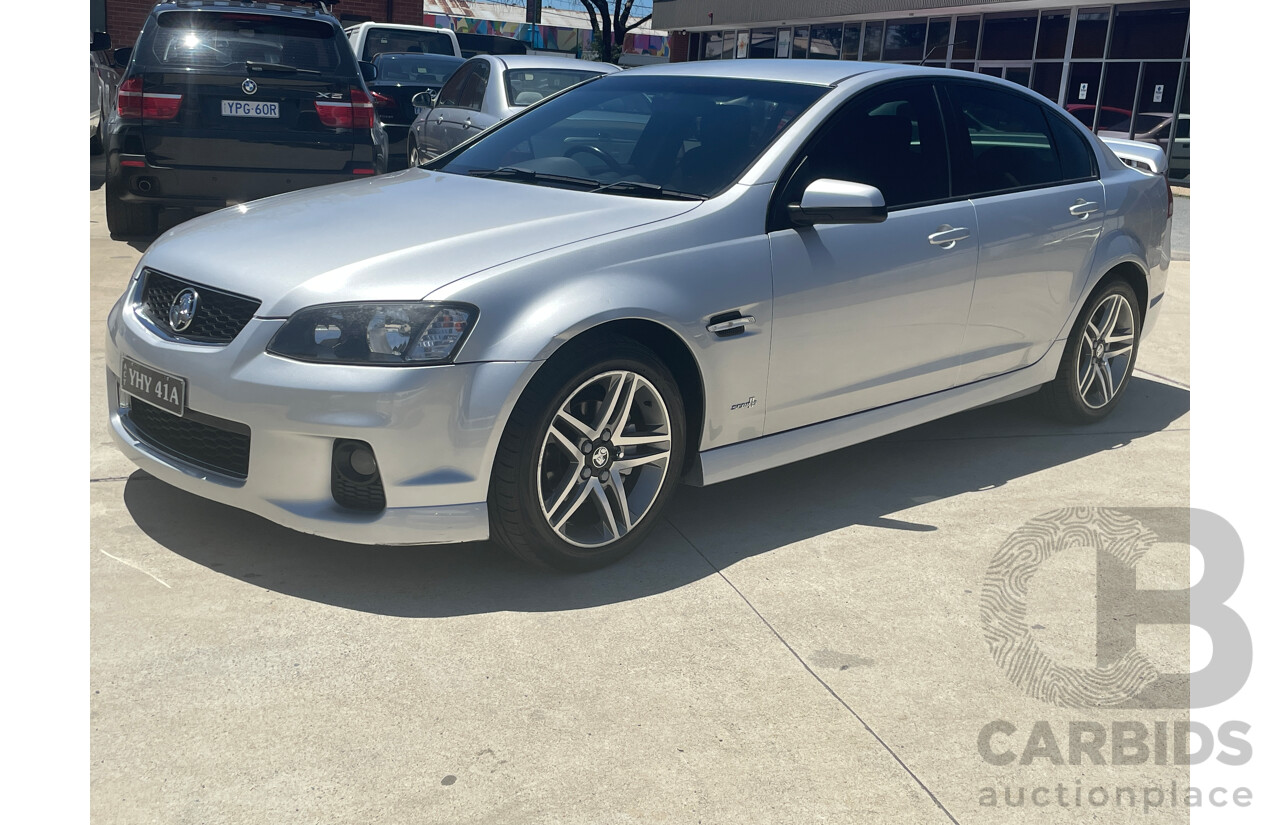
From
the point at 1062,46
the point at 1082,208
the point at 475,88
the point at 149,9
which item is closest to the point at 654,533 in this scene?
the point at 1082,208

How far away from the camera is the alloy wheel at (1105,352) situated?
550cm

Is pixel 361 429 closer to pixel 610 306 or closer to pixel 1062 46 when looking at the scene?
pixel 610 306

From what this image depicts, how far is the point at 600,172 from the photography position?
4332mm

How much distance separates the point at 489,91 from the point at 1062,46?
688 inches

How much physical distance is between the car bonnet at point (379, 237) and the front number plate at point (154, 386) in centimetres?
32

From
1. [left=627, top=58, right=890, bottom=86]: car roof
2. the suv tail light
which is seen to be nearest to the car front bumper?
[left=627, top=58, right=890, bottom=86]: car roof

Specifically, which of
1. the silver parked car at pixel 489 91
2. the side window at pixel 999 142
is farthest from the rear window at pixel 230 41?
the side window at pixel 999 142

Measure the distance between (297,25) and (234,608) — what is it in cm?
600

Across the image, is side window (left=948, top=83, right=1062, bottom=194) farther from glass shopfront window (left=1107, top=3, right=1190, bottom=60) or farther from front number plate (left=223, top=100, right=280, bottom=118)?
glass shopfront window (left=1107, top=3, right=1190, bottom=60)

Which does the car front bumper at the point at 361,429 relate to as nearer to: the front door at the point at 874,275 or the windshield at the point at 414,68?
the front door at the point at 874,275

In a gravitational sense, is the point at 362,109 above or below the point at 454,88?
below

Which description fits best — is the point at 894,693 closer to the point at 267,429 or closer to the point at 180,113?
the point at 267,429

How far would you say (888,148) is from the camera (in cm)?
450

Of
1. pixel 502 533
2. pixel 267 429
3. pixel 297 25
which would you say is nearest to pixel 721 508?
pixel 502 533
